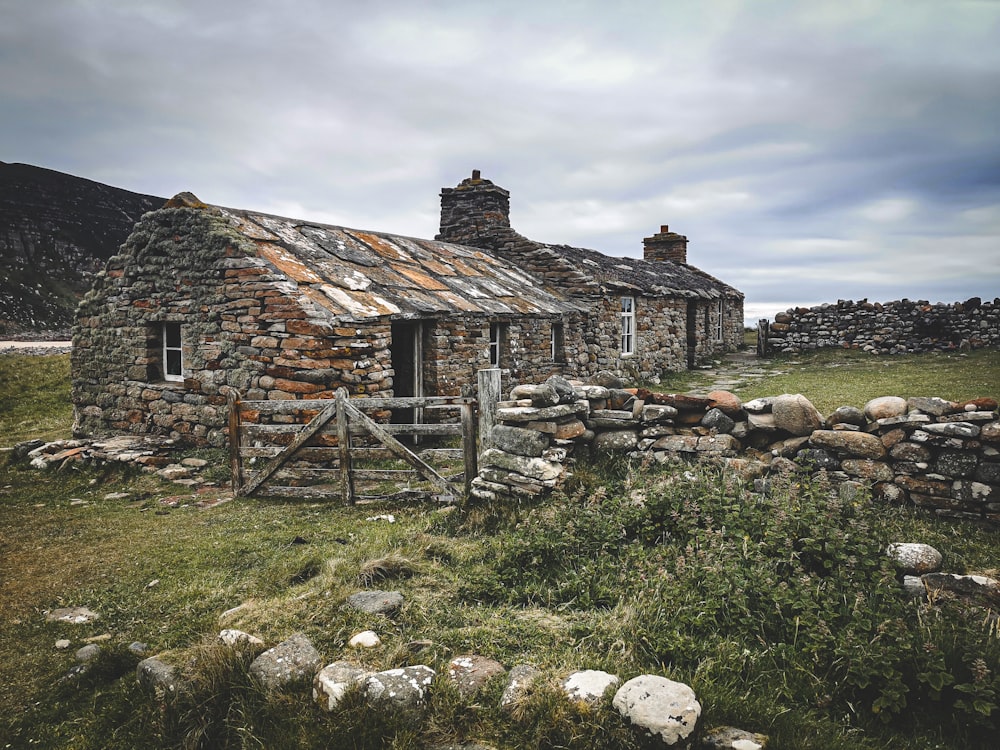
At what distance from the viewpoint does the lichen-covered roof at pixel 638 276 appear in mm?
18575

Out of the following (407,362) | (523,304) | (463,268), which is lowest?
(407,362)

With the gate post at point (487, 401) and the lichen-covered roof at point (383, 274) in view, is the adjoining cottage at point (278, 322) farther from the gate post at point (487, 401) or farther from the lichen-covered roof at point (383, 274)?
the gate post at point (487, 401)

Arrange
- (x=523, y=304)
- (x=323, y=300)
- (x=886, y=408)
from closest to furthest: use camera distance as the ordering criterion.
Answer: (x=886, y=408)
(x=323, y=300)
(x=523, y=304)

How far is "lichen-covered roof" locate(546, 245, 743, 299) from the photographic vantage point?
1858cm

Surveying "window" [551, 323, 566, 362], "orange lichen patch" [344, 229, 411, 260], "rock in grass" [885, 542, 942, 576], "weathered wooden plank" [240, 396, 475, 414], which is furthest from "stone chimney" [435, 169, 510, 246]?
"rock in grass" [885, 542, 942, 576]

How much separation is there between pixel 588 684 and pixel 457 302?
9.73 meters

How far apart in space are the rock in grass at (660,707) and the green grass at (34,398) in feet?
42.9

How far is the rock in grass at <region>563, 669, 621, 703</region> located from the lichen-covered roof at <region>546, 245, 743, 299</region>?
48.9ft

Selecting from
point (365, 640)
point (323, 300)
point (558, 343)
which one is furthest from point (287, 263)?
point (558, 343)

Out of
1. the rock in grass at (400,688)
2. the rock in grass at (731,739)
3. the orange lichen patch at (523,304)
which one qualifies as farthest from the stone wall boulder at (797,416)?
the orange lichen patch at (523,304)

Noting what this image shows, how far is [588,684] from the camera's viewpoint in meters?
2.88

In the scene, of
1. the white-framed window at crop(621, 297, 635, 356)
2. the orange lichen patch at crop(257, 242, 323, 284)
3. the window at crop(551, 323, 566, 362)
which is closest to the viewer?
the orange lichen patch at crop(257, 242, 323, 284)

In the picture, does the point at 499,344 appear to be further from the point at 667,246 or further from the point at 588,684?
the point at 667,246

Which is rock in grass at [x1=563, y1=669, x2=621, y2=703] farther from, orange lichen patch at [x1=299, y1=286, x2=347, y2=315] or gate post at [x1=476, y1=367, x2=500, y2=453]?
orange lichen patch at [x1=299, y1=286, x2=347, y2=315]
